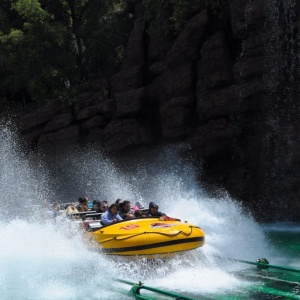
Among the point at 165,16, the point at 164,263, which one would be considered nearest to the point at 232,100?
the point at 165,16

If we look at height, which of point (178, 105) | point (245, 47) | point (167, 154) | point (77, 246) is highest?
point (245, 47)

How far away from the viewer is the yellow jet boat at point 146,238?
859 centimetres

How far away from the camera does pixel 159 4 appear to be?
2148 centimetres

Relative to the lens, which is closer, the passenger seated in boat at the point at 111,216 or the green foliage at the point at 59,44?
the passenger seated in boat at the point at 111,216

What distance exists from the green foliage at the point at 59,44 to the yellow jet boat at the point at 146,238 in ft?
54.0

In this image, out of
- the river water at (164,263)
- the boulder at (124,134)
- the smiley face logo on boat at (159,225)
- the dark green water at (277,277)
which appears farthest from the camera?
the boulder at (124,134)

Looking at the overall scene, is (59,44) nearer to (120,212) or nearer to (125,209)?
(120,212)

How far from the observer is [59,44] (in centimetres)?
2472

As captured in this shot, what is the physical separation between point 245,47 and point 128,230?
11847 millimetres

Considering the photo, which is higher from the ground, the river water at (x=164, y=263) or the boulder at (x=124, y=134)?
the boulder at (x=124, y=134)

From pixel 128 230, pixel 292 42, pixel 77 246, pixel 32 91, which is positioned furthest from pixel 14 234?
pixel 32 91

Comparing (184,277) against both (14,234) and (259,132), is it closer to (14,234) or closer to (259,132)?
(14,234)

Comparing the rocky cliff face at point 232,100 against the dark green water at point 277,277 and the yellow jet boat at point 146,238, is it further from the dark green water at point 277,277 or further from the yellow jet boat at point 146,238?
the yellow jet boat at point 146,238

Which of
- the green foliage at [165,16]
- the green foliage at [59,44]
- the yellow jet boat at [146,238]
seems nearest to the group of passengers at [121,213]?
the yellow jet boat at [146,238]
